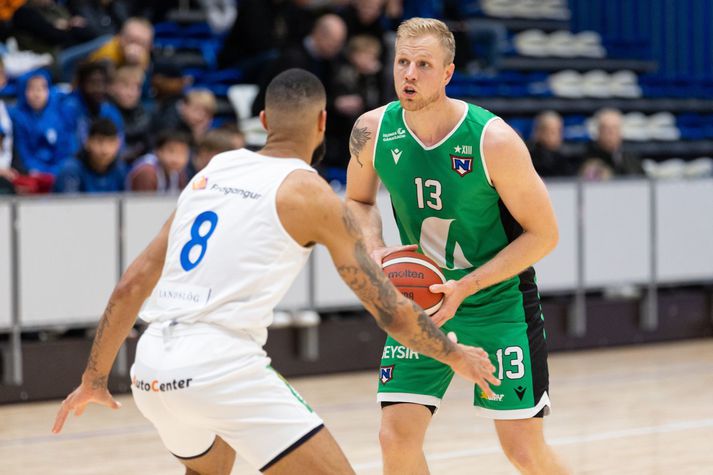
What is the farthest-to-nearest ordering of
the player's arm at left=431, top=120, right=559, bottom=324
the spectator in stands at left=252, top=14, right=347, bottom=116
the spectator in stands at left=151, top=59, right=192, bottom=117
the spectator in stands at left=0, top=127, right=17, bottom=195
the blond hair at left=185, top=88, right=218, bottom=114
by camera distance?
the spectator in stands at left=252, top=14, right=347, bottom=116, the spectator in stands at left=151, top=59, right=192, bottom=117, the blond hair at left=185, top=88, right=218, bottom=114, the spectator in stands at left=0, top=127, right=17, bottom=195, the player's arm at left=431, top=120, right=559, bottom=324

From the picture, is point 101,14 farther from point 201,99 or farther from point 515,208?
point 515,208

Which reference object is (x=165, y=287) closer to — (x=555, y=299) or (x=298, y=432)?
(x=298, y=432)

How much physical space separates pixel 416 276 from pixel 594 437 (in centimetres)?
317

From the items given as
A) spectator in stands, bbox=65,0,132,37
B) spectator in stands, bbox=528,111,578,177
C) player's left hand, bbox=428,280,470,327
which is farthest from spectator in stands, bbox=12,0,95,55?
player's left hand, bbox=428,280,470,327

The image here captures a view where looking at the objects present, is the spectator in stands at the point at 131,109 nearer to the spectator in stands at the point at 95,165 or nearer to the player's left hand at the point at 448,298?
the spectator in stands at the point at 95,165

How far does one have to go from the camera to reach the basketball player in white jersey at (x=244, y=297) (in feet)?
11.5

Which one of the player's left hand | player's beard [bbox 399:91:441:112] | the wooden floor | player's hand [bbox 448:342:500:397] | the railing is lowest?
the wooden floor

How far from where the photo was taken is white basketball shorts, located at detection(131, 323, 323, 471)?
3502mm

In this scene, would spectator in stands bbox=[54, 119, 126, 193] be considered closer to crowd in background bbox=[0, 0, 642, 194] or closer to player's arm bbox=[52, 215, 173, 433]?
crowd in background bbox=[0, 0, 642, 194]

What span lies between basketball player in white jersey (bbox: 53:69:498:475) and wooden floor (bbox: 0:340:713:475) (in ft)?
9.01

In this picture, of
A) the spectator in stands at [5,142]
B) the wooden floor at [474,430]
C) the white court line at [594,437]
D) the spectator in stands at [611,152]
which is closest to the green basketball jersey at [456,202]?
the wooden floor at [474,430]

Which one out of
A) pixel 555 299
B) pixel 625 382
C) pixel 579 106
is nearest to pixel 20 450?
pixel 625 382

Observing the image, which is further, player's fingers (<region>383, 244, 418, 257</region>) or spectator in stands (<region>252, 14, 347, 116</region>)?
spectator in stands (<region>252, 14, 347, 116</region>)

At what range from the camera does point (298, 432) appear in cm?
351
